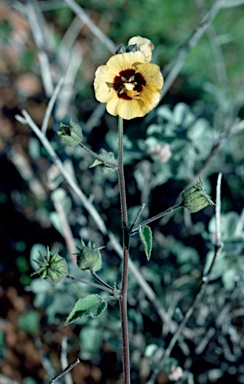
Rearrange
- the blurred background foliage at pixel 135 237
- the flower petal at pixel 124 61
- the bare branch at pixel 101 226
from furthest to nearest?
the blurred background foliage at pixel 135 237 < the bare branch at pixel 101 226 < the flower petal at pixel 124 61

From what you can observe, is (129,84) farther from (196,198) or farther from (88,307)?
(88,307)

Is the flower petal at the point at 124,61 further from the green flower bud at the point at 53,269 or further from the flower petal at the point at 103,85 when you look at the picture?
the green flower bud at the point at 53,269

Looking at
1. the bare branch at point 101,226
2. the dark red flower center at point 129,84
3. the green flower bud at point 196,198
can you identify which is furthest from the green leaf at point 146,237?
the bare branch at point 101,226

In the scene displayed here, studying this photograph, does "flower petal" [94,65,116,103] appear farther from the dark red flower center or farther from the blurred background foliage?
the blurred background foliage

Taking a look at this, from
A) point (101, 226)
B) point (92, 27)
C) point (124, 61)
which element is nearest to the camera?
point (124, 61)

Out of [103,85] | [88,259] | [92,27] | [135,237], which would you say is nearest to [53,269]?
[88,259]

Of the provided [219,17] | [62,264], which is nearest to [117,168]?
[62,264]
